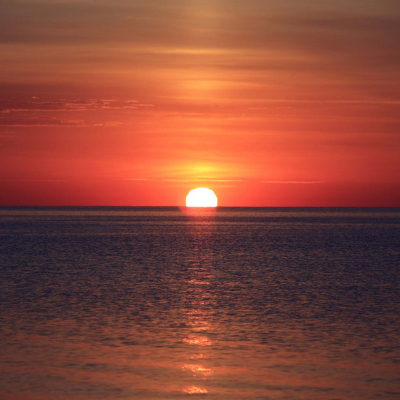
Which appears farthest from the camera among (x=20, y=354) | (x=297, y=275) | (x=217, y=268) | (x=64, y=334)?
(x=217, y=268)

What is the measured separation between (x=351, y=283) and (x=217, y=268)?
444 inches

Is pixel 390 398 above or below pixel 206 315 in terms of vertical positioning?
below

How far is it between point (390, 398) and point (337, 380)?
176 centimetres

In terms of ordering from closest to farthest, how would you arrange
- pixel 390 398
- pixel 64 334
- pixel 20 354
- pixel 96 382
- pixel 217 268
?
pixel 390 398 < pixel 96 382 < pixel 20 354 < pixel 64 334 < pixel 217 268

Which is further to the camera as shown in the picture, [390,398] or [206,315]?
[206,315]

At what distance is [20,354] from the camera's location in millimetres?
19172

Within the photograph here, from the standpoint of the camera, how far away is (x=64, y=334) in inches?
872

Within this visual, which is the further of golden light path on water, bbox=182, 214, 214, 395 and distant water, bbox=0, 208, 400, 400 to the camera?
golden light path on water, bbox=182, 214, 214, 395

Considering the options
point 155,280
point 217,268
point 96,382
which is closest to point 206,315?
point 96,382

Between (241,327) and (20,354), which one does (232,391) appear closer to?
(20,354)

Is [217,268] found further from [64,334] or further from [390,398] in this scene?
[390,398]

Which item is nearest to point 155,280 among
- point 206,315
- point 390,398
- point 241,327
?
point 206,315

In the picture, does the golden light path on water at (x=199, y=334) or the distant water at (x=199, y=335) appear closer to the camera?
the distant water at (x=199, y=335)

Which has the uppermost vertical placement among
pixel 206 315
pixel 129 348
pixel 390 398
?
pixel 206 315
